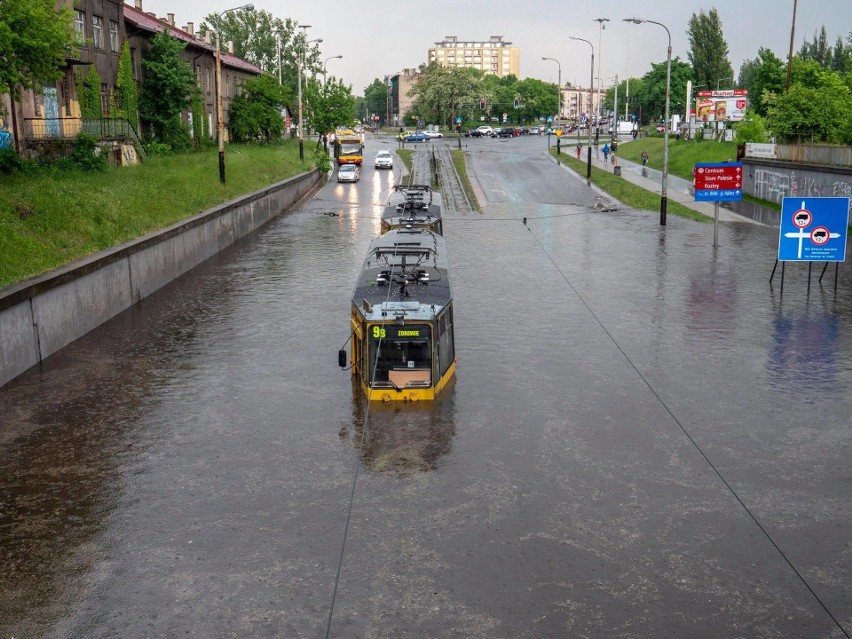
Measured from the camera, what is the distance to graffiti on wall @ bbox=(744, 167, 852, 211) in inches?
1721

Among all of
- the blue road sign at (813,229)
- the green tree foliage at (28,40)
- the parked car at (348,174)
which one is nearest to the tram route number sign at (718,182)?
the blue road sign at (813,229)

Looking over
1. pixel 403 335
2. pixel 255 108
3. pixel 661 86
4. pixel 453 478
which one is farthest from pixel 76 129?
pixel 661 86

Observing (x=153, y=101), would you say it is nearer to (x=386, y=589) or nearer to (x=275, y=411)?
(x=275, y=411)

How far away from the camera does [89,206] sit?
30.2m

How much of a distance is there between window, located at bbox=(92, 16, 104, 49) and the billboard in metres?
55.1

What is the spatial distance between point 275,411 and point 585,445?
6.34m

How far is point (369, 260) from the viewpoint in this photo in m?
21.5

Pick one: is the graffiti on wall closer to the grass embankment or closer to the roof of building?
the grass embankment

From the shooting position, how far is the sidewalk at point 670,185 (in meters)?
51.7

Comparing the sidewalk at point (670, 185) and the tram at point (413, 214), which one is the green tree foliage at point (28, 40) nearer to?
the tram at point (413, 214)

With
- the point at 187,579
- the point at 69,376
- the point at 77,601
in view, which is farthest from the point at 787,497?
the point at 69,376

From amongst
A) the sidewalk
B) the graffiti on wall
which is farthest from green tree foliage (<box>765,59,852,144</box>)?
the sidewalk

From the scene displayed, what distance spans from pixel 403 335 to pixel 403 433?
1945mm

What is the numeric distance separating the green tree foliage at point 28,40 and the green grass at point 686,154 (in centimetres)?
4797
